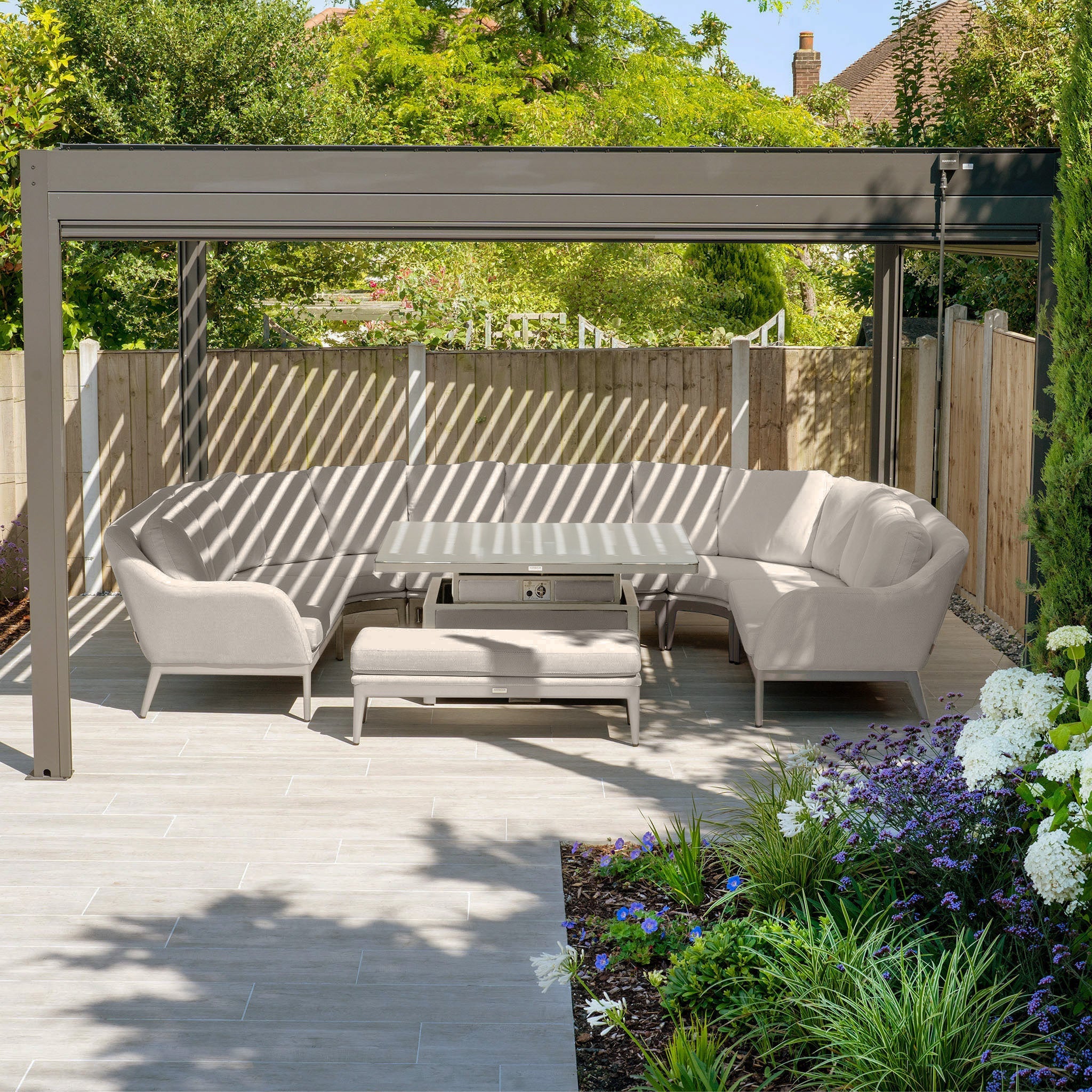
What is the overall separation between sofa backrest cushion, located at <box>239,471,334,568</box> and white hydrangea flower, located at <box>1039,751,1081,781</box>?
18.5ft

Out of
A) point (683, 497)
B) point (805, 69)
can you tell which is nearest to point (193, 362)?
point (683, 497)

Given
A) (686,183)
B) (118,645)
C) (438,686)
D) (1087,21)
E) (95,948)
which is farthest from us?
(118,645)

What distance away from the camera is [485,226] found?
5.71m

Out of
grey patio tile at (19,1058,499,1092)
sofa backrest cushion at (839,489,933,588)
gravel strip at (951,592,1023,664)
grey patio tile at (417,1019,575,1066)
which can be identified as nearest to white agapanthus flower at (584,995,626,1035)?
grey patio tile at (417,1019,575,1066)

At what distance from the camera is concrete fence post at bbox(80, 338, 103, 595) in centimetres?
948

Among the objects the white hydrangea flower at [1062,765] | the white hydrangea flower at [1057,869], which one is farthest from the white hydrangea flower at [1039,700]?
the white hydrangea flower at [1057,869]

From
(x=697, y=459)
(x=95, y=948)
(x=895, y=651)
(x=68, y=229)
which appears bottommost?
(x=95, y=948)

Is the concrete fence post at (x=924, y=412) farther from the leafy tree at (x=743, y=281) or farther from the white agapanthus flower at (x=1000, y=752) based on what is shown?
the leafy tree at (x=743, y=281)

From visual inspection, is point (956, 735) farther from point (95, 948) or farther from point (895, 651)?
point (95, 948)

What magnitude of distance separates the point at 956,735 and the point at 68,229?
13.3ft

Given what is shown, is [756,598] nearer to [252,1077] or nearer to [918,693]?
[918,693]

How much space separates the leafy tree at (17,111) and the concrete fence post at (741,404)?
17.5ft

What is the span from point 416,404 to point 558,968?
6.42 meters

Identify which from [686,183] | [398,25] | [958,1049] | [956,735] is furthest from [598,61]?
[958,1049]
